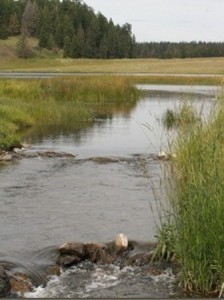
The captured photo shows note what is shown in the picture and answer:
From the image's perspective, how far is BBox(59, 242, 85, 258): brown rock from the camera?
8797 millimetres

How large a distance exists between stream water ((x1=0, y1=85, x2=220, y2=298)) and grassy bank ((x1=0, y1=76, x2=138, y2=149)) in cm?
309

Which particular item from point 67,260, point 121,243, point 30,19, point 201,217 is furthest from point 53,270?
point 30,19

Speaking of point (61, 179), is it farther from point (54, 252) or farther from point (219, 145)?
point (219, 145)

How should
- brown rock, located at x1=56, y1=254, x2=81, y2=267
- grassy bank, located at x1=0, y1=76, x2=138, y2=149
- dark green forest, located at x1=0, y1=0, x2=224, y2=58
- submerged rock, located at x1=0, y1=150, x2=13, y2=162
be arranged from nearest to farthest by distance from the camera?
brown rock, located at x1=56, y1=254, x2=81, y2=267
submerged rock, located at x1=0, y1=150, x2=13, y2=162
grassy bank, located at x1=0, y1=76, x2=138, y2=149
dark green forest, located at x1=0, y1=0, x2=224, y2=58

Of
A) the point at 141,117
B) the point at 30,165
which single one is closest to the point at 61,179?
the point at 30,165

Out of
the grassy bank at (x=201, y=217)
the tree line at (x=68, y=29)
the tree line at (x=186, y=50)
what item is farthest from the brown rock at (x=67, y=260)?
the tree line at (x=186, y=50)

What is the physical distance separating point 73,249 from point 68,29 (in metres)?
133

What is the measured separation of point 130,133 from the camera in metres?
24.2

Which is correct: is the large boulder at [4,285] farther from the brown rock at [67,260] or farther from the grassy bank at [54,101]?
the grassy bank at [54,101]

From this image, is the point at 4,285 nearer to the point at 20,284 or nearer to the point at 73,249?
the point at 20,284

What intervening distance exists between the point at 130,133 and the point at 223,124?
1571 cm

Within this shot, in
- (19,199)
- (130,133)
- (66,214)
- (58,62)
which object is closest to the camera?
(66,214)

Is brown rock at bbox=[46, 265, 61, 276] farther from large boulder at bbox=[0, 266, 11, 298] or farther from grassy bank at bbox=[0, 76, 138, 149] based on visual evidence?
grassy bank at bbox=[0, 76, 138, 149]

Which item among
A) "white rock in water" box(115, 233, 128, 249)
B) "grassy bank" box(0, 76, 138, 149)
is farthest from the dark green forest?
"white rock in water" box(115, 233, 128, 249)
